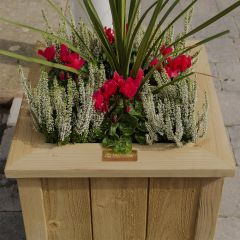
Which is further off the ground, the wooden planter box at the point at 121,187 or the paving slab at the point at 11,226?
the wooden planter box at the point at 121,187

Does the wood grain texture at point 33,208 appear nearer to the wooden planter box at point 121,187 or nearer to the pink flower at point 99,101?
the wooden planter box at point 121,187

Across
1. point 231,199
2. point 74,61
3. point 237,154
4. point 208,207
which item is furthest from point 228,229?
point 74,61

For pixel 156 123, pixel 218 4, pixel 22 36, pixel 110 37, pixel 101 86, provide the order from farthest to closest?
1. pixel 218 4
2. pixel 22 36
3. pixel 110 37
4. pixel 101 86
5. pixel 156 123

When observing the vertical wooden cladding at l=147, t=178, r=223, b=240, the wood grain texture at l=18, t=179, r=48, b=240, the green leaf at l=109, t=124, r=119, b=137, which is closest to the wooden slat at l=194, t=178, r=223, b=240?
the vertical wooden cladding at l=147, t=178, r=223, b=240

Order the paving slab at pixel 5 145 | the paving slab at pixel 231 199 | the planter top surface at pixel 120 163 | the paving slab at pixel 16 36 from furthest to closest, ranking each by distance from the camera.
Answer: the paving slab at pixel 16 36, the paving slab at pixel 5 145, the paving slab at pixel 231 199, the planter top surface at pixel 120 163

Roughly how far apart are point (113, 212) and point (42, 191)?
26 centimetres

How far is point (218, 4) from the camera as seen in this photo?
158 inches

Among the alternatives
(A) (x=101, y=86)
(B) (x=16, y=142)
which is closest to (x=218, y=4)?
(A) (x=101, y=86)

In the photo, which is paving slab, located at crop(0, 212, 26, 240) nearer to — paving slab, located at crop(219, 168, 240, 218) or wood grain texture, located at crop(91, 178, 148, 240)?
wood grain texture, located at crop(91, 178, 148, 240)

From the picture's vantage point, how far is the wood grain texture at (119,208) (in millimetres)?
1577

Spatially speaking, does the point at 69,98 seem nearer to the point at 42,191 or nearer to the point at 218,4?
the point at 42,191

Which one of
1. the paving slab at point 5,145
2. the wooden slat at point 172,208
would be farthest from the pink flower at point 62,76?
the paving slab at point 5,145

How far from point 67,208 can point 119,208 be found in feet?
0.60

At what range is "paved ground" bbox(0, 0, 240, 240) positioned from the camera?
2.24m
